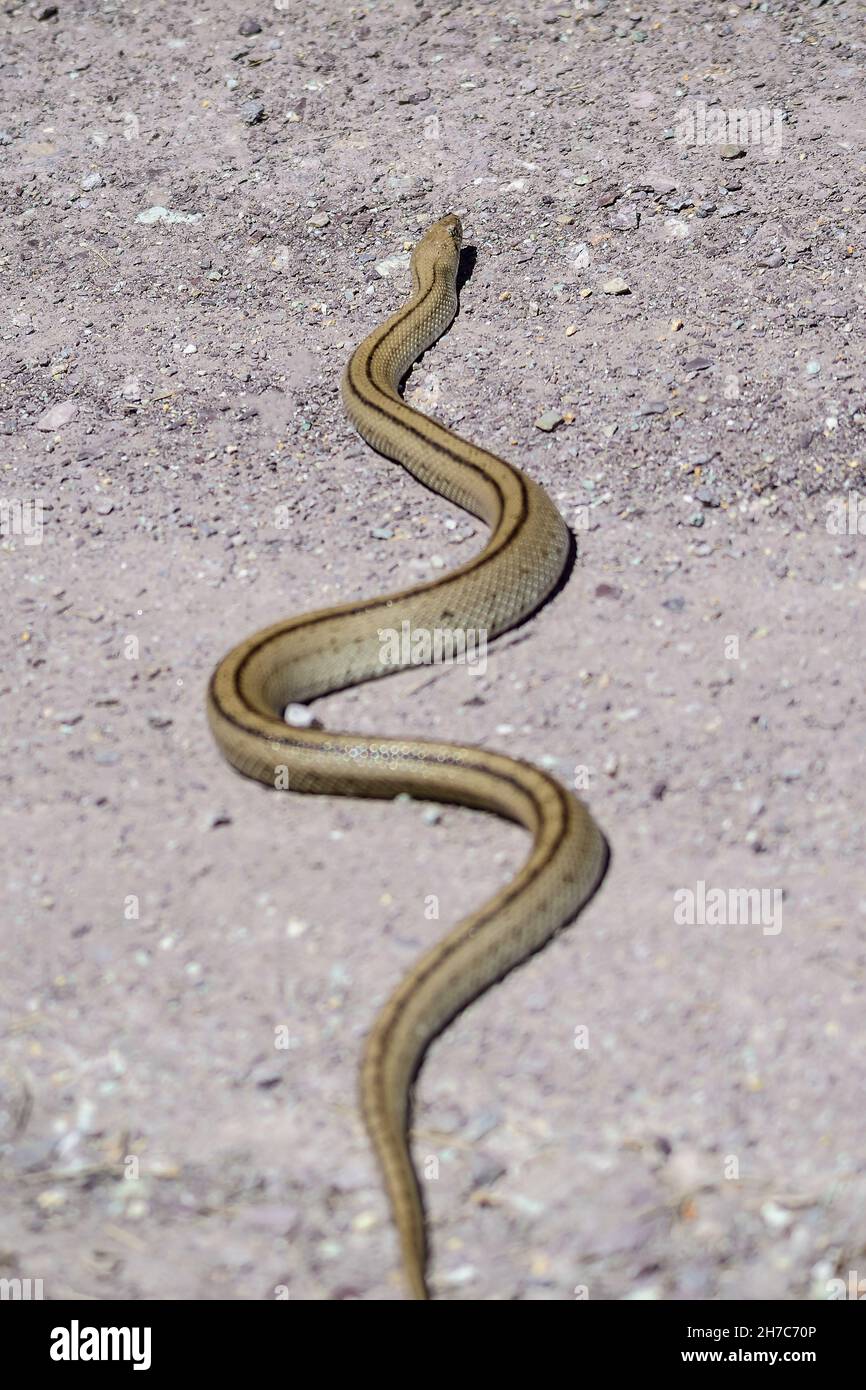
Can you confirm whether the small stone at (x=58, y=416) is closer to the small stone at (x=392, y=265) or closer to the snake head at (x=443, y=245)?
the small stone at (x=392, y=265)

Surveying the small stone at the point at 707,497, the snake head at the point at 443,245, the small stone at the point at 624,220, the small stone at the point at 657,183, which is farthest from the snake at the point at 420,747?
the small stone at the point at 657,183

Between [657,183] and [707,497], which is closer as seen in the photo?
[707,497]

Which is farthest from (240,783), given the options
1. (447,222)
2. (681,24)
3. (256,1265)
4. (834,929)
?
(681,24)

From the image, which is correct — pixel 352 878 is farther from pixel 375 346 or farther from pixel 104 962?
pixel 375 346

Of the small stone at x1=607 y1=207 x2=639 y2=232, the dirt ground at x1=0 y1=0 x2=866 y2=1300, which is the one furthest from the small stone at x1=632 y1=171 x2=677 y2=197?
the small stone at x1=607 y1=207 x2=639 y2=232

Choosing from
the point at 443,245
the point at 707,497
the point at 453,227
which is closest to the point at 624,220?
the point at 453,227

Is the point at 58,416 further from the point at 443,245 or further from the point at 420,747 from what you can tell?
the point at 420,747
